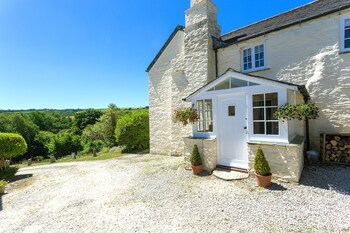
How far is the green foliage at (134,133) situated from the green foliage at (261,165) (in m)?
10.4

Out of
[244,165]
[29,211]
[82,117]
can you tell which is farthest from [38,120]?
[244,165]

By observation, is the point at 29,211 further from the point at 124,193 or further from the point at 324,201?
the point at 324,201

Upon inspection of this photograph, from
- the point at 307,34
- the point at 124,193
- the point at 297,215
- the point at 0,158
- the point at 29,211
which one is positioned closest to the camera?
the point at 297,215

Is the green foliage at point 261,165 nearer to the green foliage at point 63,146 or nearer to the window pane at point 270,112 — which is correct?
the window pane at point 270,112

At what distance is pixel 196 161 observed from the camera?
703cm

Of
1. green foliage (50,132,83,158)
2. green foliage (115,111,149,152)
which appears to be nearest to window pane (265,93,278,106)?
green foliage (115,111,149,152)

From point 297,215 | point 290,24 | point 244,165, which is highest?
point 290,24

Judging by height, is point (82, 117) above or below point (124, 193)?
above

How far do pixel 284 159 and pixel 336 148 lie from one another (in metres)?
3.31

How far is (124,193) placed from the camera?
582 cm

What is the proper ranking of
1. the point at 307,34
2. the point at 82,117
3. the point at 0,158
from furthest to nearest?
the point at 82,117, the point at 0,158, the point at 307,34

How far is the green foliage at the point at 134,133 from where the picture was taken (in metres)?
14.4

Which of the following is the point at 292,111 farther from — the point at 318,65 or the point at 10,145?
the point at 10,145

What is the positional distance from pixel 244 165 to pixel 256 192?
4.66ft
